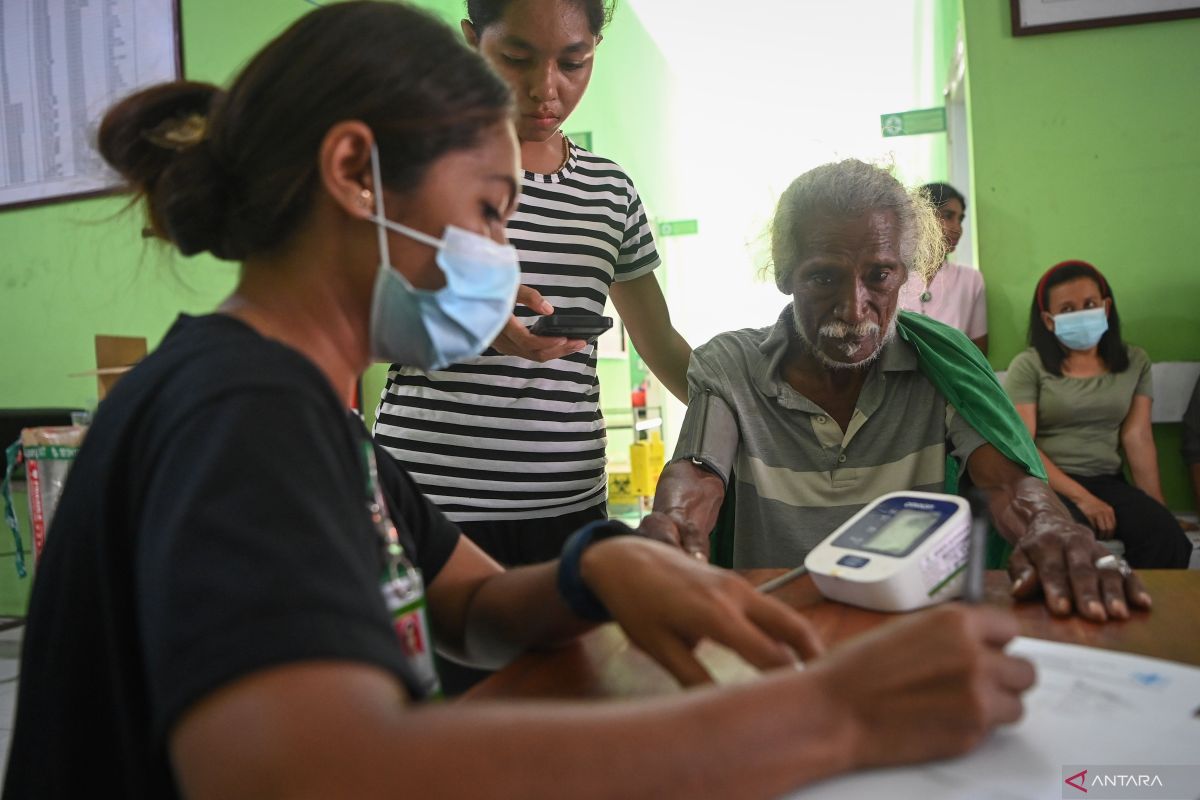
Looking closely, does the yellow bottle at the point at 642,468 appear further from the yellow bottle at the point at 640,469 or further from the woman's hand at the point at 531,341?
the woman's hand at the point at 531,341

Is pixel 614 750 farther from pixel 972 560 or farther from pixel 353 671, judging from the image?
pixel 972 560

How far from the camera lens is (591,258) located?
5.18 feet

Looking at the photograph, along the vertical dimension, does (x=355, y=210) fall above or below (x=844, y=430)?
above

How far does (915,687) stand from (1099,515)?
8.49ft

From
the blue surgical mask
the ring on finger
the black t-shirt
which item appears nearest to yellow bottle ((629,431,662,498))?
the blue surgical mask

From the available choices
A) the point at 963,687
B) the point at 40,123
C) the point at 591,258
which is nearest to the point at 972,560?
the point at 963,687

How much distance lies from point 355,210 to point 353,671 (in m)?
0.40

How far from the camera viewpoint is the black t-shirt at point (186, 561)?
439 millimetres

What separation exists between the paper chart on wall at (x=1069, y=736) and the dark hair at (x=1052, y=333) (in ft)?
8.31

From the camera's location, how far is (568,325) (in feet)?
4.58

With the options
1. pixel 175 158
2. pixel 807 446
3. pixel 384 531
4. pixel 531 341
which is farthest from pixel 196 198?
pixel 807 446

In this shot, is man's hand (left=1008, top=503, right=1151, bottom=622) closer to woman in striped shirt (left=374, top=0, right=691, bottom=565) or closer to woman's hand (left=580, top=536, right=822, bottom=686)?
woman's hand (left=580, top=536, right=822, bottom=686)

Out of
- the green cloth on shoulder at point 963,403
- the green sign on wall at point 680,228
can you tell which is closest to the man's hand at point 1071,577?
the green cloth on shoulder at point 963,403

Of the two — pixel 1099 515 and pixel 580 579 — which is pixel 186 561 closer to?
pixel 580 579
